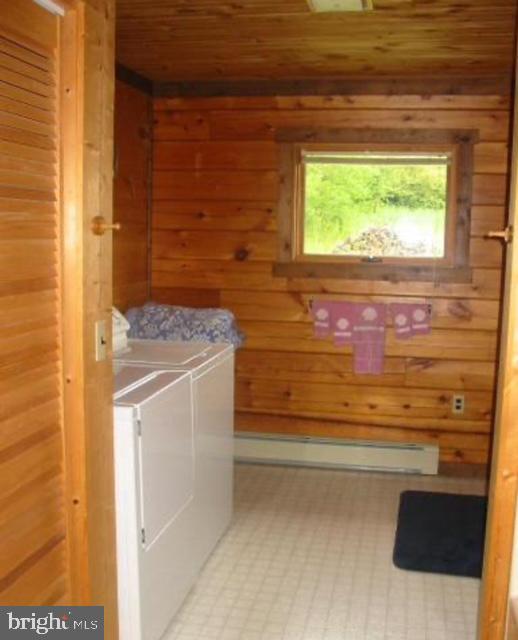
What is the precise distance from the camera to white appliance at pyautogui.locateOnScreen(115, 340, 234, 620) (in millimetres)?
2740

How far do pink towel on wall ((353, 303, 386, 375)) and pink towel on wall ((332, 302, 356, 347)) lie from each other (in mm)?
23

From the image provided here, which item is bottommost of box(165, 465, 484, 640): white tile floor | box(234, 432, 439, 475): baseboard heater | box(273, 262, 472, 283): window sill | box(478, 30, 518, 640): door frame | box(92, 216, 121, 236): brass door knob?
box(165, 465, 484, 640): white tile floor

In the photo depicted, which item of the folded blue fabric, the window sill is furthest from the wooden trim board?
the folded blue fabric

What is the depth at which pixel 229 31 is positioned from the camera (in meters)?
3.02

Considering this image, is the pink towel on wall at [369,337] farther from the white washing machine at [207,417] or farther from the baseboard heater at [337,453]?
the white washing machine at [207,417]

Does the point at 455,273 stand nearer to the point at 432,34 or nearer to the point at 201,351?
the point at 432,34

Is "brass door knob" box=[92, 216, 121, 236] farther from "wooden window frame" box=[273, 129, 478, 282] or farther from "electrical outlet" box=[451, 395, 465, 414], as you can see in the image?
"electrical outlet" box=[451, 395, 465, 414]

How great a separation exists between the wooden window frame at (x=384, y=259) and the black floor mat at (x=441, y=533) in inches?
47.2

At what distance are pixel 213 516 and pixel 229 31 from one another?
2097mm

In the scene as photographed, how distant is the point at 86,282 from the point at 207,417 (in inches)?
49.3

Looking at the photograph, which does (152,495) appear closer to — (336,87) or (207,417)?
(207,417)

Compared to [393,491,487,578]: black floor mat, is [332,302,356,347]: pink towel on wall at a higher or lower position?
higher

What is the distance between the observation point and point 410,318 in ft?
13.0

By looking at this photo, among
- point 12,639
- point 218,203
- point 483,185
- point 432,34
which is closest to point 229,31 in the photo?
point 432,34
